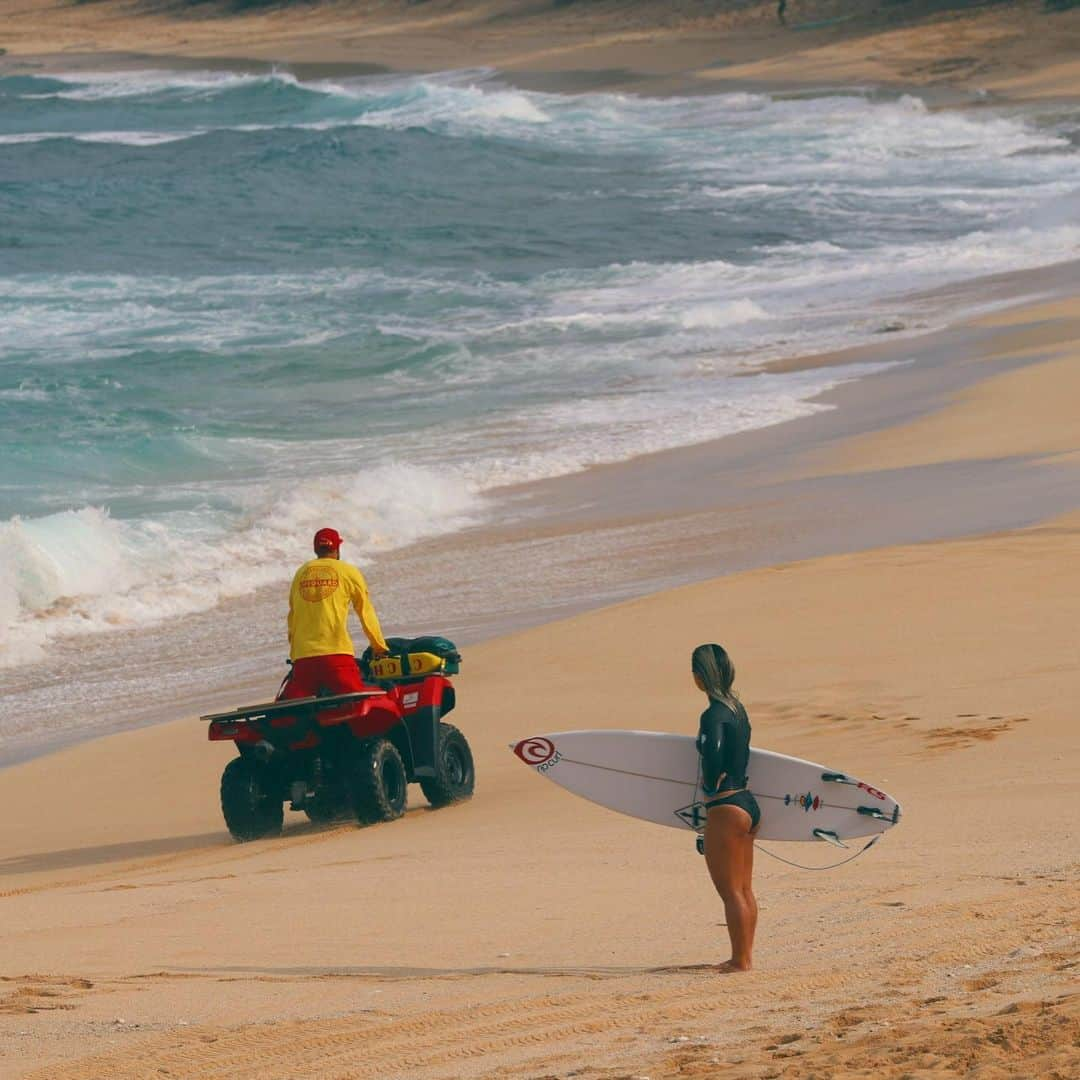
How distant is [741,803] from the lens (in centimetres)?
630

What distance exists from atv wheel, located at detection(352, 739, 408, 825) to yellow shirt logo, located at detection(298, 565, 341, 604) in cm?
73

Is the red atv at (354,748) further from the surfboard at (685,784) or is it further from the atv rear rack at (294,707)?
the surfboard at (685,784)

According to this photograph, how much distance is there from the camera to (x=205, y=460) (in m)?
20.9

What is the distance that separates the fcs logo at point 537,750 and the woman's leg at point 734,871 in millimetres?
1208

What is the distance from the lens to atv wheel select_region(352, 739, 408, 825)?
9086 millimetres

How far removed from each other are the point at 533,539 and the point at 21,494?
20.7ft

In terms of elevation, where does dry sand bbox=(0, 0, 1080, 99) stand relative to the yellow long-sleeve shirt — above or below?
above

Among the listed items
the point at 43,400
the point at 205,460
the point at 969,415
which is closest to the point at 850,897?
the point at 969,415

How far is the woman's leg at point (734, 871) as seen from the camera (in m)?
6.00

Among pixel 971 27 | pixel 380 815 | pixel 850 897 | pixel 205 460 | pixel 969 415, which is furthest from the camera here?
pixel 971 27

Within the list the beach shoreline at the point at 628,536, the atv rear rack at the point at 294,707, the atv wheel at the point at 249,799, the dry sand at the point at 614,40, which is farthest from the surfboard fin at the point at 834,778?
the dry sand at the point at 614,40

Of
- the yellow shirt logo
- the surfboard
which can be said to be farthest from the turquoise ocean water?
the surfboard

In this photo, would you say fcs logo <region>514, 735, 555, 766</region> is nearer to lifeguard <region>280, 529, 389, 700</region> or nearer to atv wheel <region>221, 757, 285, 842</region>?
lifeguard <region>280, 529, 389, 700</region>

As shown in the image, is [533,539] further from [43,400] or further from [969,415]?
[43,400]
